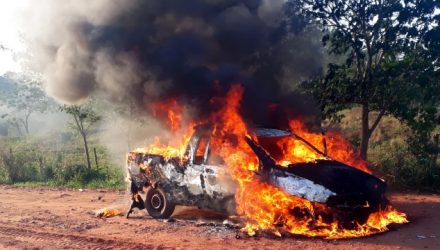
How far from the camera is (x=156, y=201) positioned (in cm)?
902

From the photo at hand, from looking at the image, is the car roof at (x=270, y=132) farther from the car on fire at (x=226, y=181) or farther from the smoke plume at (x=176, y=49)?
the smoke plume at (x=176, y=49)

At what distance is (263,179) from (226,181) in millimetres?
719

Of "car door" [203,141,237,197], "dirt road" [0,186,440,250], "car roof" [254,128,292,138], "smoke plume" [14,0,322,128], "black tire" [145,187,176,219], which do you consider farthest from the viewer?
"smoke plume" [14,0,322,128]

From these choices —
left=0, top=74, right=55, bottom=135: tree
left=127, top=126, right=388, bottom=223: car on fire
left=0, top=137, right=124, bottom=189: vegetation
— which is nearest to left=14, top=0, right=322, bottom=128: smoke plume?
left=127, top=126, right=388, bottom=223: car on fire

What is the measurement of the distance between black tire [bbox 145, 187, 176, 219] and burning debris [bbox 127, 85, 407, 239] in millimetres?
20

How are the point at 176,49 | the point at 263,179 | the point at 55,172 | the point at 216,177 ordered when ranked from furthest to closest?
1. the point at 55,172
2. the point at 176,49
3. the point at 216,177
4. the point at 263,179

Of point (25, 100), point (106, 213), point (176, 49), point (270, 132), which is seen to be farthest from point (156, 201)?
point (25, 100)

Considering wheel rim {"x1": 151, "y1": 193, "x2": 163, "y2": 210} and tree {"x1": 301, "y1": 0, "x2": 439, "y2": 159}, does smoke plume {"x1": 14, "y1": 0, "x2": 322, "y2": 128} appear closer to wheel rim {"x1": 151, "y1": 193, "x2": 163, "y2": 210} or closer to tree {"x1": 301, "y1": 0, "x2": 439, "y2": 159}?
tree {"x1": 301, "y1": 0, "x2": 439, "y2": 159}

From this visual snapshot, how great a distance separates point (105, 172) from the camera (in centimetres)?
1532

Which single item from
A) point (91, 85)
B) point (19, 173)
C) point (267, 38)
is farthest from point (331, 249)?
point (19, 173)

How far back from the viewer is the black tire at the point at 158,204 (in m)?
8.73

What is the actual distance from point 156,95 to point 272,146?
10.7ft

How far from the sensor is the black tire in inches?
344

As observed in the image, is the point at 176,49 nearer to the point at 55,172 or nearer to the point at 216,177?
the point at 216,177
